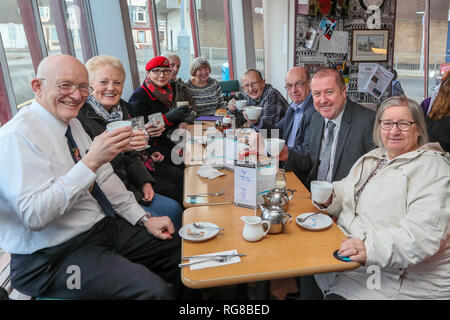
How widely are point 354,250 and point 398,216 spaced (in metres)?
0.31

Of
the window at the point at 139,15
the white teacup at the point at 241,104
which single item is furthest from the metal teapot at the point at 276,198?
the window at the point at 139,15

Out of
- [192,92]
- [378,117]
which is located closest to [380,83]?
[192,92]

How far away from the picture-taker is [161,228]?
1892 millimetres

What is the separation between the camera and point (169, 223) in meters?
1.90

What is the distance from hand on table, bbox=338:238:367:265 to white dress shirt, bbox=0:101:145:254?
1035mm

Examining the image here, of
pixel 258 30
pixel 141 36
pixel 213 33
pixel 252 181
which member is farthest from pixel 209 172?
pixel 213 33

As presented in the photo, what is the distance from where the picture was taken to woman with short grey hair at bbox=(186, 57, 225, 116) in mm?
4695

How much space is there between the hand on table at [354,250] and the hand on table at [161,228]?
3.06ft

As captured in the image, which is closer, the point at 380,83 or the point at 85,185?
the point at 85,185

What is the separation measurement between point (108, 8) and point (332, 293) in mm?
4316

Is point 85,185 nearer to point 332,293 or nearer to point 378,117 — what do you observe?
point 332,293

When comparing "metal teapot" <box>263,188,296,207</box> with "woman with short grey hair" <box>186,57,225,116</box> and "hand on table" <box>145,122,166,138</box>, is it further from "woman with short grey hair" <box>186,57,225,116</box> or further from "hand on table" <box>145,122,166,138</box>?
"woman with short grey hair" <box>186,57,225,116</box>

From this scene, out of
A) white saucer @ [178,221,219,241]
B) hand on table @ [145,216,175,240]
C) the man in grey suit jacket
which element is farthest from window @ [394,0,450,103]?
white saucer @ [178,221,219,241]

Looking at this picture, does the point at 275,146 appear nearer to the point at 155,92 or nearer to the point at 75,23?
the point at 155,92
